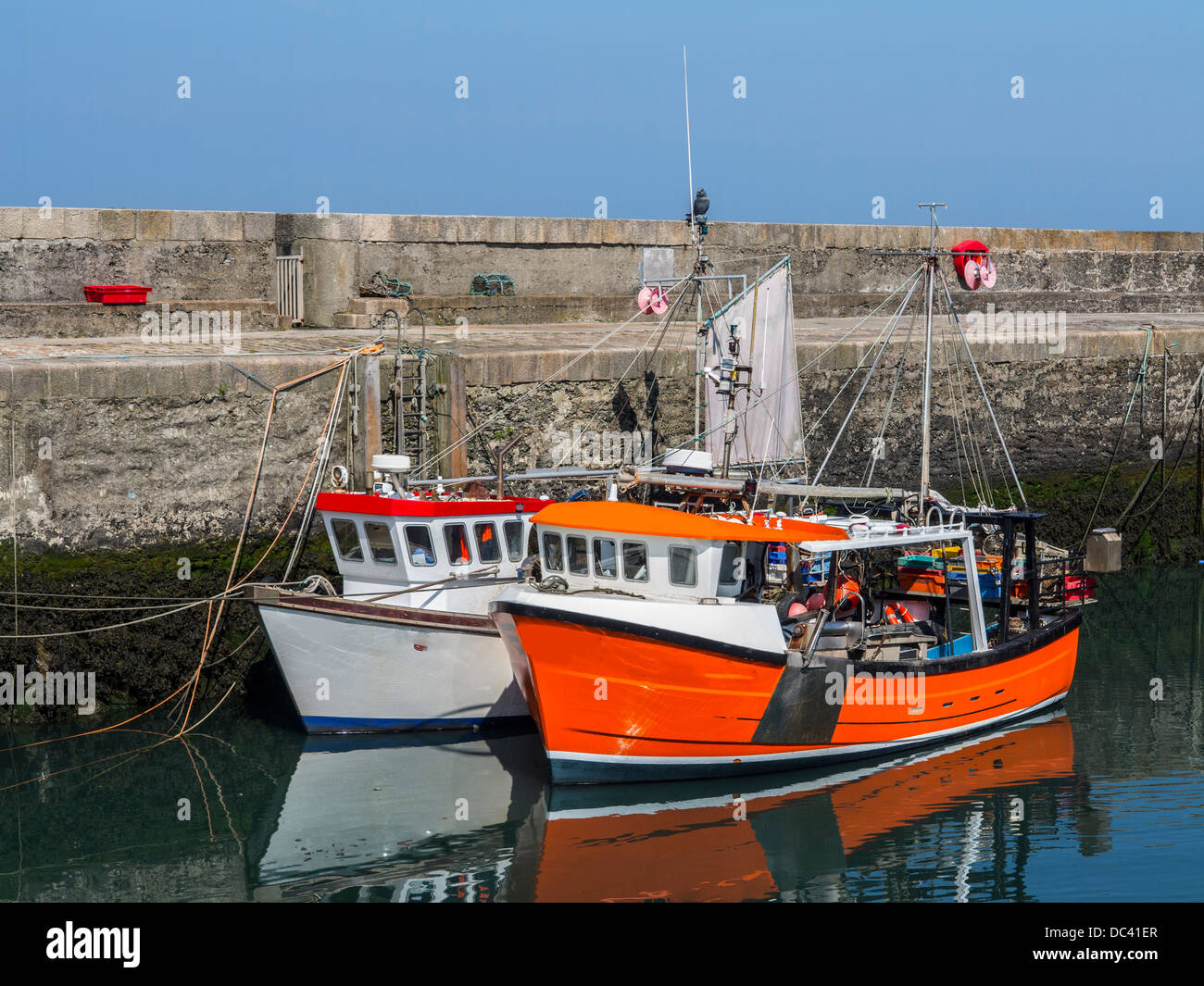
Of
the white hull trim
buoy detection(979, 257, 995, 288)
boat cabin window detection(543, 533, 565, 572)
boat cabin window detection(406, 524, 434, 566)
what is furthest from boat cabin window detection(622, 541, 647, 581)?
buoy detection(979, 257, 995, 288)

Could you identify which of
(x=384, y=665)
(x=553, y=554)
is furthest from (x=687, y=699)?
(x=384, y=665)

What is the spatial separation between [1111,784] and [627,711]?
12.6 ft

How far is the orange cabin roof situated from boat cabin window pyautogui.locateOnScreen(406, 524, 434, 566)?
1.57m

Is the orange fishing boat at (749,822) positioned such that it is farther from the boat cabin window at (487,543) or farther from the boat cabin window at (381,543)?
the boat cabin window at (381,543)

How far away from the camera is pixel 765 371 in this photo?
14.6 m

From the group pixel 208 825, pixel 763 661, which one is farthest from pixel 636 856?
pixel 208 825

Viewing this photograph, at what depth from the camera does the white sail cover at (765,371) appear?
1448 cm

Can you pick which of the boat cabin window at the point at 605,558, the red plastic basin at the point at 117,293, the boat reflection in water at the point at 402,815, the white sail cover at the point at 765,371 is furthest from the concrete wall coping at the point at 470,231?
the boat cabin window at the point at 605,558

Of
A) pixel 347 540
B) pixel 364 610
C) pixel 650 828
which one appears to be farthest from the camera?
pixel 347 540

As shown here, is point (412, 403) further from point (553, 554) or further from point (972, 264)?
point (972, 264)

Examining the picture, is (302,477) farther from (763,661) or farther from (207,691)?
(763,661)

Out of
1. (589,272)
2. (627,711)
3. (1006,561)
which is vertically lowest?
(627,711)

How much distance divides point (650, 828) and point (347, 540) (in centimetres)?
428

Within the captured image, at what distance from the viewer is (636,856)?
9.57 m
